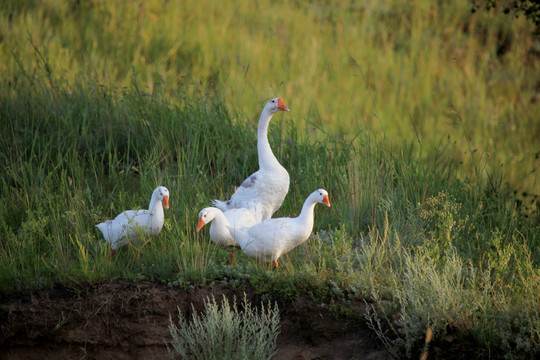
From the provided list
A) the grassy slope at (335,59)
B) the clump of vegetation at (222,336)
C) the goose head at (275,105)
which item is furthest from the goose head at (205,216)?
the grassy slope at (335,59)

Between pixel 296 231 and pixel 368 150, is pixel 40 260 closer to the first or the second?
pixel 296 231

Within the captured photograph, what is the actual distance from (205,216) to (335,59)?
6192 mm

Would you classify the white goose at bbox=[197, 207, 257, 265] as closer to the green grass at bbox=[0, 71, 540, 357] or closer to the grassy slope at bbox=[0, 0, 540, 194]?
the green grass at bbox=[0, 71, 540, 357]

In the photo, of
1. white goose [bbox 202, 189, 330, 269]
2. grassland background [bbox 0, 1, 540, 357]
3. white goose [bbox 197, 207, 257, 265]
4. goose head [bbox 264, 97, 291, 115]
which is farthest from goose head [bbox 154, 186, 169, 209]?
goose head [bbox 264, 97, 291, 115]

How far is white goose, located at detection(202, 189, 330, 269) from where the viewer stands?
4.40m

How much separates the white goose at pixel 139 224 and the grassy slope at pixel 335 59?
3240 mm

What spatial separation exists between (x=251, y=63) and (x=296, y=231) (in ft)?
17.9

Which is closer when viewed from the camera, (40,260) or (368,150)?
(40,260)

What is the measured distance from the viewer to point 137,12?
10422 mm

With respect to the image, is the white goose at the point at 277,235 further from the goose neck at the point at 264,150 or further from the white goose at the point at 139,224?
the goose neck at the point at 264,150

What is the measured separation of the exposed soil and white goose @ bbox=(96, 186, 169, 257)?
23.0 inches

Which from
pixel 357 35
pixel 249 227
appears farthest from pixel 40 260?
pixel 357 35

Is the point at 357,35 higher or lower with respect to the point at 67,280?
higher

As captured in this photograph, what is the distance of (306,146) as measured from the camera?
22.2 ft
